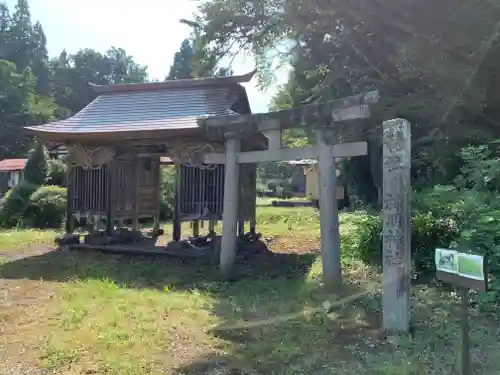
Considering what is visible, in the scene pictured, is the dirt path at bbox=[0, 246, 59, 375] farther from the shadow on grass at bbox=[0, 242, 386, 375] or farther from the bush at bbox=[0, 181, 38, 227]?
the bush at bbox=[0, 181, 38, 227]

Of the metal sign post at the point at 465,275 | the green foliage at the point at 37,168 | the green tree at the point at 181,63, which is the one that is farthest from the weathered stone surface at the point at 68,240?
the green tree at the point at 181,63

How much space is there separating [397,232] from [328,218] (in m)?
2.07

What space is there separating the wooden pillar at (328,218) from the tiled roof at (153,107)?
3.67 m

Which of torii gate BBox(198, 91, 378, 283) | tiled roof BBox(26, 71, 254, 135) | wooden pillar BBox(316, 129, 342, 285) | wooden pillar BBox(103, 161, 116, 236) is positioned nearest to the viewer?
torii gate BBox(198, 91, 378, 283)

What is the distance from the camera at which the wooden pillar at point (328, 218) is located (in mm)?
7465

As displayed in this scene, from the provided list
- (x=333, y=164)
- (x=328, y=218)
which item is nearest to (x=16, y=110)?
(x=333, y=164)

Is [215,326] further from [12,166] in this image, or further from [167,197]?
[12,166]

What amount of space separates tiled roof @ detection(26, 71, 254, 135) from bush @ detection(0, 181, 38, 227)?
7.77 m

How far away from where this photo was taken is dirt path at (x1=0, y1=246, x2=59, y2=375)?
15.1ft

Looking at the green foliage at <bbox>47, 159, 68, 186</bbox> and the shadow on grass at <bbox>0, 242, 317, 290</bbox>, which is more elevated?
the green foliage at <bbox>47, 159, 68, 186</bbox>

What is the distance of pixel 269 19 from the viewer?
1095cm

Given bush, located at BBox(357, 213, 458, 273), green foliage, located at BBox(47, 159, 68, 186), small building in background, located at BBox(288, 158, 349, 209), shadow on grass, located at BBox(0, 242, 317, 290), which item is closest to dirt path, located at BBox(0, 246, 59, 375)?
shadow on grass, located at BBox(0, 242, 317, 290)

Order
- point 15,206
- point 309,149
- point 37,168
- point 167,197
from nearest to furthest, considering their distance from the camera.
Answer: point 309,149, point 15,206, point 37,168, point 167,197

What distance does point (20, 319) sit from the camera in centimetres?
608
